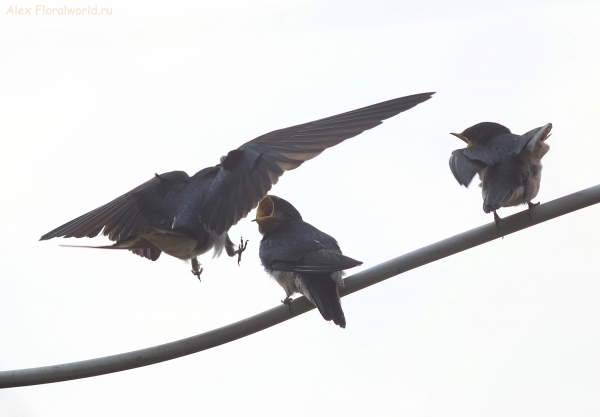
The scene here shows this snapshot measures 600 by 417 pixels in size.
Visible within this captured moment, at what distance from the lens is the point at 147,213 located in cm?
522

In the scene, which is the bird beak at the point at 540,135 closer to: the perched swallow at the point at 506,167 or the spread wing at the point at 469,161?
the perched swallow at the point at 506,167

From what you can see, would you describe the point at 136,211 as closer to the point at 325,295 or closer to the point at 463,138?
the point at 325,295

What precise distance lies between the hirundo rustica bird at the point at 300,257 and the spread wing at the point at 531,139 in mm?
1179

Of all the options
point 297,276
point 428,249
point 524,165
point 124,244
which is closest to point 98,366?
point 124,244

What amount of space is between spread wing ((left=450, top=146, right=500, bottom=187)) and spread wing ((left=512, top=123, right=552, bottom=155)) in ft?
0.41

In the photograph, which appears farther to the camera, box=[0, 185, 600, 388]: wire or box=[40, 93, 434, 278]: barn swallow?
box=[40, 93, 434, 278]: barn swallow

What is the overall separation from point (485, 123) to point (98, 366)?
122 inches

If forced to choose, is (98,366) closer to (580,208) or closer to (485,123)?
(580,208)

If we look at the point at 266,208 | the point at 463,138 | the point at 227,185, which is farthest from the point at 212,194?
the point at 463,138

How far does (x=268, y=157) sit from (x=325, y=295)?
81 centimetres

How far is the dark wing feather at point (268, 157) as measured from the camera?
14.8ft

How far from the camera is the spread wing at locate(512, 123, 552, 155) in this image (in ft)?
14.9

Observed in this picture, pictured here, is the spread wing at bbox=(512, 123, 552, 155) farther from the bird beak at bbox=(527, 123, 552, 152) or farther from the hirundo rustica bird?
the hirundo rustica bird

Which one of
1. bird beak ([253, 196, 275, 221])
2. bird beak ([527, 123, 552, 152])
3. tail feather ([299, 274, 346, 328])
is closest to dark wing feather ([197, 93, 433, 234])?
tail feather ([299, 274, 346, 328])
